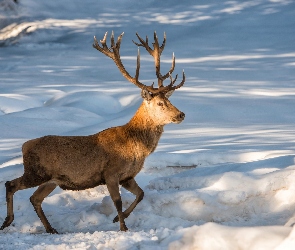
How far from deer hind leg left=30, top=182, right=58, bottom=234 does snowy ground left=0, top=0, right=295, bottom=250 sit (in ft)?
Answer: 0.46

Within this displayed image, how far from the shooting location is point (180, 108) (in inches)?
481

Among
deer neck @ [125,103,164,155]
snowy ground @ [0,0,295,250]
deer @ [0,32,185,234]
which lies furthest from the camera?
deer neck @ [125,103,164,155]

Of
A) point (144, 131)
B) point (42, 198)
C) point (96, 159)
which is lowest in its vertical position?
point (42, 198)

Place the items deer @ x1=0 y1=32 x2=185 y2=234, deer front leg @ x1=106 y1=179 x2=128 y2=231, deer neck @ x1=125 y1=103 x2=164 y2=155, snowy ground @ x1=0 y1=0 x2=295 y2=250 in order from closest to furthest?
snowy ground @ x1=0 y1=0 x2=295 y2=250
deer front leg @ x1=106 y1=179 x2=128 y2=231
deer @ x1=0 y1=32 x2=185 y2=234
deer neck @ x1=125 y1=103 x2=164 y2=155

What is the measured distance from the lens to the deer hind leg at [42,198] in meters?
6.66

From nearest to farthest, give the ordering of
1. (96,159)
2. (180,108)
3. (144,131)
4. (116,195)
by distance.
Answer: (116,195)
(96,159)
(144,131)
(180,108)

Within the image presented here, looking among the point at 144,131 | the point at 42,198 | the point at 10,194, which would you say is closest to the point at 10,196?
the point at 10,194

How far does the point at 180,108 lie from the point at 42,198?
18.6 ft

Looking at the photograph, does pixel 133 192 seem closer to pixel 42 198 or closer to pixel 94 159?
pixel 94 159

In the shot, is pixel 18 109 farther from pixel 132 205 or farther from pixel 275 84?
pixel 132 205

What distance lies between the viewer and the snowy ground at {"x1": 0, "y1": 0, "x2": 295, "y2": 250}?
638cm

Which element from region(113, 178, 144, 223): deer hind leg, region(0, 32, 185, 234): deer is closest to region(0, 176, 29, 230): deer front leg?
region(0, 32, 185, 234): deer

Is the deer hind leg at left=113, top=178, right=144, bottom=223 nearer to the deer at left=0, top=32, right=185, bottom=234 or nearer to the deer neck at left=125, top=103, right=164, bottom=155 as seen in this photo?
the deer at left=0, top=32, right=185, bottom=234

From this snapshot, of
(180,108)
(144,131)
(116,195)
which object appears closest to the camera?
(116,195)
